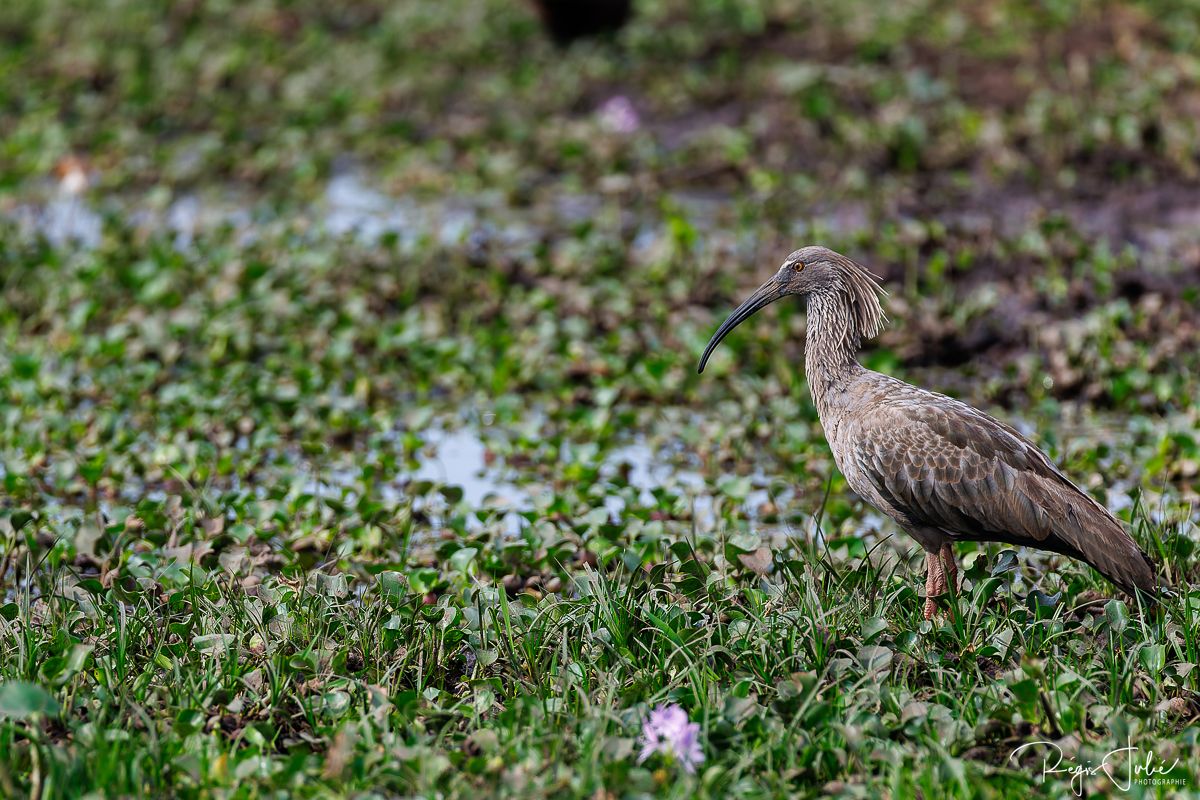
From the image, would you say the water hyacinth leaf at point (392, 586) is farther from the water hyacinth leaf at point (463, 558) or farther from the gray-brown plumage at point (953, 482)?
the gray-brown plumage at point (953, 482)

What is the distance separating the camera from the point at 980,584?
4.78 meters

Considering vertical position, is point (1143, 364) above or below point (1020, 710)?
below

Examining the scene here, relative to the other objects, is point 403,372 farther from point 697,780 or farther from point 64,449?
point 697,780

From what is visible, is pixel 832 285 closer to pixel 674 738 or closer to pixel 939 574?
pixel 939 574

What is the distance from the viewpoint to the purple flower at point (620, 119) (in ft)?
34.2

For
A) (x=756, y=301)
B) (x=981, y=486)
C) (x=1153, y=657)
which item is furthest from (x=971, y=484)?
(x=756, y=301)

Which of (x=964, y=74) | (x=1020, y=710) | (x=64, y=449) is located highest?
(x=1020, y=710)

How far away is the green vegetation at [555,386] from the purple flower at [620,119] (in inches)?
3.4

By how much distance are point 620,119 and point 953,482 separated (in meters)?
6.17

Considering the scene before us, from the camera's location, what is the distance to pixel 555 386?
299 inches

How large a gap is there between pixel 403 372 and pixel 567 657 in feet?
11.7

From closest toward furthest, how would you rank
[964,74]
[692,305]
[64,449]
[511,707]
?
[511,707] < [64,449] < [692,305] < [964,74]

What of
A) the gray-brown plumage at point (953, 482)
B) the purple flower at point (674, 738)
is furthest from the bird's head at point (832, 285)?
the purple flower at point (674, 738)

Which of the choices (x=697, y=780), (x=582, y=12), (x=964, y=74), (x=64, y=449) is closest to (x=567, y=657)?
(x=697, y=780)
